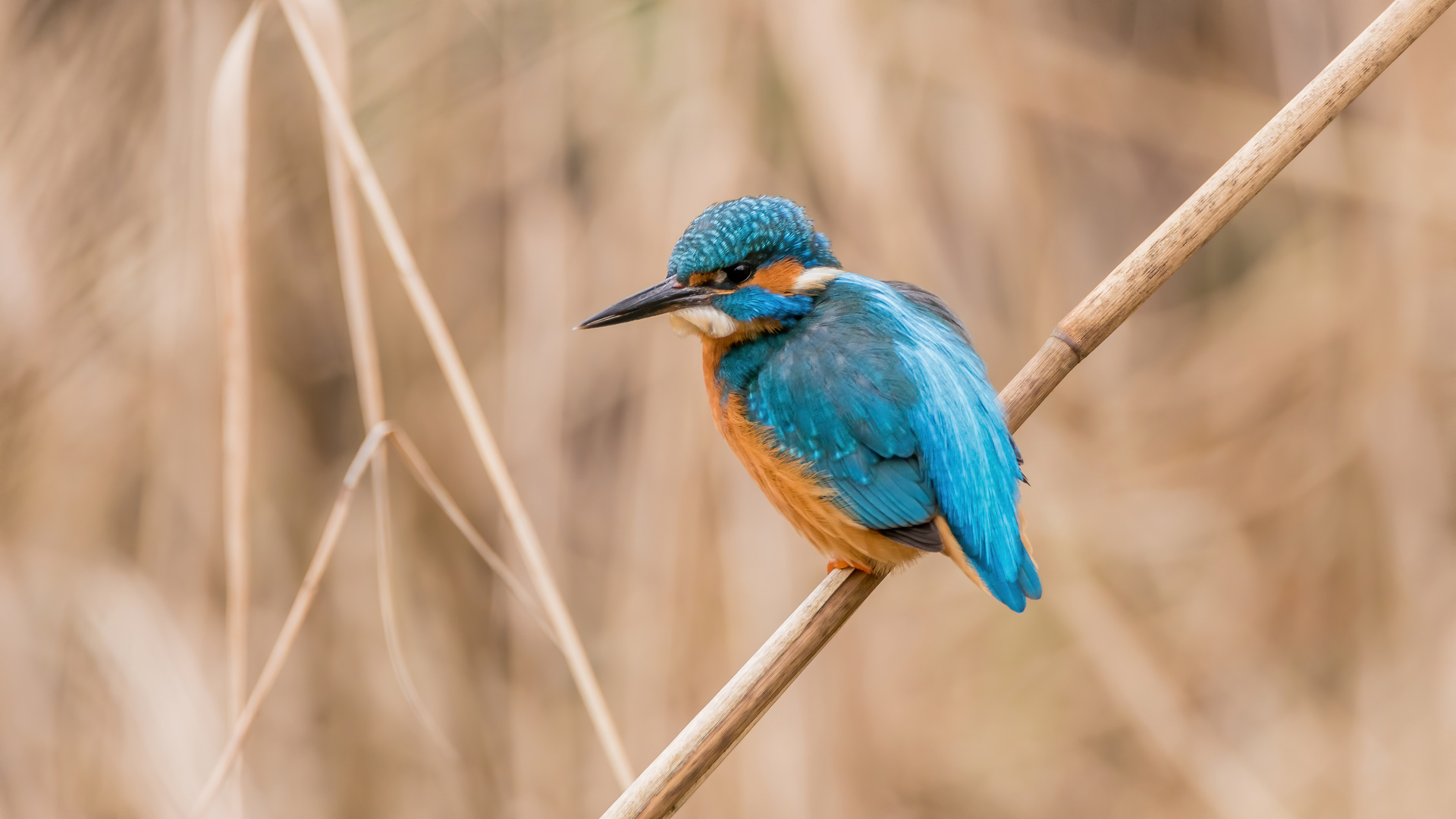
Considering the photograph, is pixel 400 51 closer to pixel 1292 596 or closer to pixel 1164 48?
pixel 1164 48

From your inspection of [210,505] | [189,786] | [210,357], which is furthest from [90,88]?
[189,786]

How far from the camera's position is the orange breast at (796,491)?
1593mm

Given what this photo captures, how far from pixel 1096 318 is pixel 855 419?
38 centimetres

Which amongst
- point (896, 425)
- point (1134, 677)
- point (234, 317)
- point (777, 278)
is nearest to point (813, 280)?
point (777, 278)

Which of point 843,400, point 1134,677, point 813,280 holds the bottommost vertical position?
point 1134,677

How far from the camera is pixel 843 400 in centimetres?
159

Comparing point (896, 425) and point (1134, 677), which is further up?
point (896, 425)

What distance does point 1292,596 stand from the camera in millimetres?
2955

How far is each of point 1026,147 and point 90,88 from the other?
2064 millimetres

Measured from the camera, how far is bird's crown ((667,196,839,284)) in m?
1.64

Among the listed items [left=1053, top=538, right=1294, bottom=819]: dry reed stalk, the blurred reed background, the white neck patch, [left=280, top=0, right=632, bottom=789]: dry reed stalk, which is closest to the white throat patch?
the white neck patch

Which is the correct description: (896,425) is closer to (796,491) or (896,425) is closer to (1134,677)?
(796,491)

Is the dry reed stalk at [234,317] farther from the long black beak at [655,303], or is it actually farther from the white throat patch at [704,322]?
the white throat patch at [704,322]

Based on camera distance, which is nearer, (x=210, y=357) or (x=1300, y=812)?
(x=210, y=357)
